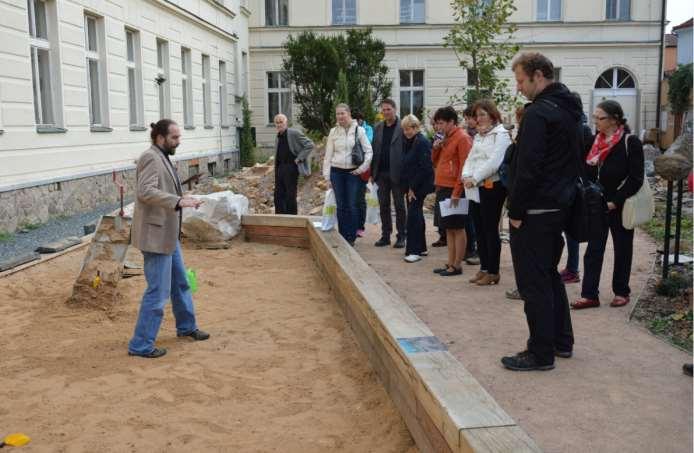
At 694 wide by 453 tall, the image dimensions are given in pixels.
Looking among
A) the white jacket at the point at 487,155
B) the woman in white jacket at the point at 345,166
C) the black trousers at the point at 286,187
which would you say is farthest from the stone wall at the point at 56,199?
the white jacket at the point at 487,155

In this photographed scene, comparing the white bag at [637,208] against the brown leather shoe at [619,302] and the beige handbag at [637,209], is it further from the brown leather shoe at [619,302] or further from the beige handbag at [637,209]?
the brown leather shoe at [619,302]

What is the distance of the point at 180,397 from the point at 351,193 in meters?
4.58

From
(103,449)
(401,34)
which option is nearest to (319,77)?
(401,34)

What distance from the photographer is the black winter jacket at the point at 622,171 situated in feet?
18.9

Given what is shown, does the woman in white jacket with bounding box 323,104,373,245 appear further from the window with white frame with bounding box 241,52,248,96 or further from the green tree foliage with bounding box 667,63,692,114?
the green tree foliage with bounding box 667,63,692,114

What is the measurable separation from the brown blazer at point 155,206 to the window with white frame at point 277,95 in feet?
76.7

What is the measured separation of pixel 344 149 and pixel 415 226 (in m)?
1.30

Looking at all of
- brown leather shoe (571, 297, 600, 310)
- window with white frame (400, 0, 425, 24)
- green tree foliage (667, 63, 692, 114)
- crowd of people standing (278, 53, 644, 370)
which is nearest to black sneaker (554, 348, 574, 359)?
crowd of people standing (278, 53, 644, 370)

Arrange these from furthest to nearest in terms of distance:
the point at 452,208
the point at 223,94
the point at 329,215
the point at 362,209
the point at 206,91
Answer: the point at 223,94 → the point at 206,91 → the point at 362,209 → the point at 329,215 → the point at 452,208

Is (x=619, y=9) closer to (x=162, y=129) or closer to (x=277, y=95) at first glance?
(x=277, y=95)

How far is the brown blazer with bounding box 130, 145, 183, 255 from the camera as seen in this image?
5.00 metres

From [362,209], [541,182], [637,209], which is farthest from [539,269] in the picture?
[362,209]

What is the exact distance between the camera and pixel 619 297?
5.98 m

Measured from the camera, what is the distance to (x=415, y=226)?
8.09 m
